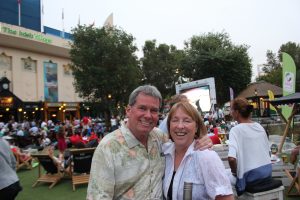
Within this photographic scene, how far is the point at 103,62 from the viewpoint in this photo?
87.0 feet

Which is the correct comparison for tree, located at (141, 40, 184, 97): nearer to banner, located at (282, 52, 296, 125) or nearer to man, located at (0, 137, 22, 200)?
banner, located at (282, 52, 296, 125)

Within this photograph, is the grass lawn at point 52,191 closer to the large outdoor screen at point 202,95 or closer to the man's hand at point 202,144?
the man's hand at point 202,144

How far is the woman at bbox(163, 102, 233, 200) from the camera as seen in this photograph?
2.08 meters

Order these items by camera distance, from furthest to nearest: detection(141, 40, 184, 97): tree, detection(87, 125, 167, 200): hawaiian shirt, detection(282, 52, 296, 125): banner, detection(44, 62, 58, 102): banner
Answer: detection(141, 40, 184, 97): tree, detection(44, 62, 58, 102): banner, detection(282, 52, 296, 125): banner, detection(87, 125, 167, 200): hawaiian shirt

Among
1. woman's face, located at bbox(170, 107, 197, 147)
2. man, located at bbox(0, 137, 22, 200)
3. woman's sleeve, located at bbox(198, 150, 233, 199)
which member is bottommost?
man, located at bbox(0, 137, 22, 200)

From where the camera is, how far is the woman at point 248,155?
4.11 m

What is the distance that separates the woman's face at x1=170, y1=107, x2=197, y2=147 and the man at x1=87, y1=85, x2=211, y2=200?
0.10 meters

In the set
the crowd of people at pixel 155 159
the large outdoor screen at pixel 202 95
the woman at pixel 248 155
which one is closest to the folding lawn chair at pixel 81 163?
the woman at pixel 248 155

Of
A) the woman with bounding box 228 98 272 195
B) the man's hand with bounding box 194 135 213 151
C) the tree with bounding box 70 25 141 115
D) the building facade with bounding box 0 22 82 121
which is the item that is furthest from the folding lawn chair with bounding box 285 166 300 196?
the building facade with bounding box 0 22 82 121

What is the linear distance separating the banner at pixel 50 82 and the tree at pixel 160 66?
13472mm

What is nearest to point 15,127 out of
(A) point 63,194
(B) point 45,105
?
(B) point 45,105

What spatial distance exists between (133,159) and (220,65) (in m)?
35.7

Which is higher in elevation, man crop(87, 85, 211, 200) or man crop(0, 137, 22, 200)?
man crop(87, 85, 211, 200)

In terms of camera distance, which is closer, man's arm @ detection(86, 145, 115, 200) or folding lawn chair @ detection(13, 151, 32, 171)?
man's arm @ detection(86, 145, 115, 200)
